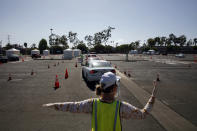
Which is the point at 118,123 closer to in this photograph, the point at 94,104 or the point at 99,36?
the point at 94,104

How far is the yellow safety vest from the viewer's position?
5.48ft

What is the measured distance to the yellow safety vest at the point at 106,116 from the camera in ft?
5.48

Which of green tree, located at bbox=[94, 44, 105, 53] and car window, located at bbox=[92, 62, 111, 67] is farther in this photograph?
green tree, located at bbox=[94, 44, 105, 53]

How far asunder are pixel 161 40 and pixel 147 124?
150616 mm

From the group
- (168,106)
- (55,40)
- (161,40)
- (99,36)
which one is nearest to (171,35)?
(161,40)

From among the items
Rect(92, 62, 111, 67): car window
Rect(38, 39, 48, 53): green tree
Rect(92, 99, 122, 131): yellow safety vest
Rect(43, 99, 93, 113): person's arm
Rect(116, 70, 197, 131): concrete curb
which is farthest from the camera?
Rect(38, 39, 48, 53): green tree

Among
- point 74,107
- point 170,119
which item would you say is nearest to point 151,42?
point 170,119

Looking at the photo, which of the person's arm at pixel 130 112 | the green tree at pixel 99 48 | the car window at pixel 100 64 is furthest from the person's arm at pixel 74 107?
the green tree at pixel 99 48

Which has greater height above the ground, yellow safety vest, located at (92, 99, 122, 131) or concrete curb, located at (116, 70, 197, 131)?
yellow safety vest, located at (92, 99, 122, 131)

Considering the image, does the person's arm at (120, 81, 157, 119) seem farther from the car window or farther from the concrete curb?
the car window

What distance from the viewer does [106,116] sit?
168 cm

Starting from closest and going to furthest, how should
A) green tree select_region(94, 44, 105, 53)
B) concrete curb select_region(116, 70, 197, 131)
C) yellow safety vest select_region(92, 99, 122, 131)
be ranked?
yellow safety vest select_region(92, 99, 122, 131) < concrete curb select_region(116, 70, 197, 131) < green tree select_region(94, 44, 105, 53)

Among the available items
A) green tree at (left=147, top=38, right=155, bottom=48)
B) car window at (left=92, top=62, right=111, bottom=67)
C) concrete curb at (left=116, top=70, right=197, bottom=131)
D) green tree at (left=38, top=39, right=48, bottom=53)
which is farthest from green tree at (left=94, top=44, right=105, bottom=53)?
concrete curb at (left=116, top=70, right=197, bottom=131)

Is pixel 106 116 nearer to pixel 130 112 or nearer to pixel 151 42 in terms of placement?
pixel 130 112
